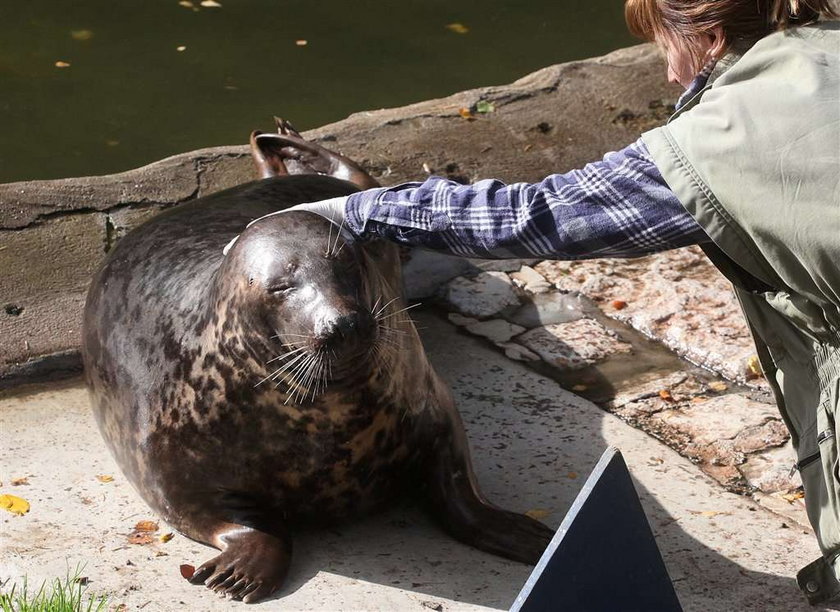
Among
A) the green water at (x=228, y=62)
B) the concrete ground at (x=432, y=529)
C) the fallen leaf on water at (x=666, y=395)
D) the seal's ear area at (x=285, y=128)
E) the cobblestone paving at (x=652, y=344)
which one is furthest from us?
the green water at (x=228, y=62)

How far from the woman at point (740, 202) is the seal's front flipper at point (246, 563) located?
1.03 m

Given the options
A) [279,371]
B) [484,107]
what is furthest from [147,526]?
[484,107]

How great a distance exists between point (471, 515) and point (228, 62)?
5.64m

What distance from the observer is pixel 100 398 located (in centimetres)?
430

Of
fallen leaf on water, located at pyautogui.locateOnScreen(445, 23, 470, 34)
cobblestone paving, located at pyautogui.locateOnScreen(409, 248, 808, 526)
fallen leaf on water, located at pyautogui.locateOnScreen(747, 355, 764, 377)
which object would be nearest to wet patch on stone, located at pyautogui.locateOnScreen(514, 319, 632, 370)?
cobblestone paving, located at pyautogui.locateOnScreen(409, 248, 808, 526)

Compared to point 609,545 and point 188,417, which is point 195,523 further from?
point 609,545

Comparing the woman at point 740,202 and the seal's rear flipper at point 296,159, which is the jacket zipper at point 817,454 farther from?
the seal's rear flipper at point 296,159

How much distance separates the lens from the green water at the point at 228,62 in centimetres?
792

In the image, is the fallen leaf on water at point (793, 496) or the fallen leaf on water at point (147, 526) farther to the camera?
the fallen leaf on water at point (793, 496)

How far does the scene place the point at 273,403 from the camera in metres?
3.71

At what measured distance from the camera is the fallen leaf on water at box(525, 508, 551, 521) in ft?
13.1

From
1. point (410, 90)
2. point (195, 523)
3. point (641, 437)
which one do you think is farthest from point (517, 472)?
point (410, 90)

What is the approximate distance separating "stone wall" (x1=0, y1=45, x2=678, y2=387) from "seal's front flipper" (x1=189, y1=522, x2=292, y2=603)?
1.50 m

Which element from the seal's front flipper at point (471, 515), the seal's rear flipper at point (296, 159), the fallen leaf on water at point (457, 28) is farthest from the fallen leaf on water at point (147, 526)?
the fallen leaf on water at point (457, 28)
